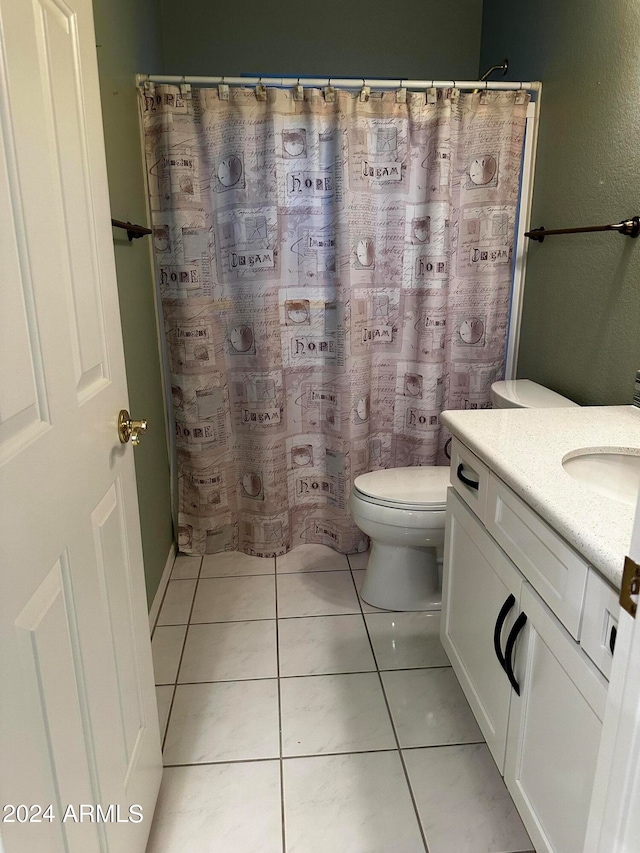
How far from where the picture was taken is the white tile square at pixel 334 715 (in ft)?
5.09

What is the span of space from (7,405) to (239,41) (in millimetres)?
2495

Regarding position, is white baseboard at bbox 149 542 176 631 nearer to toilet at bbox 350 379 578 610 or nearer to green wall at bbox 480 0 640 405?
toilet at bbox 350 379 578 610

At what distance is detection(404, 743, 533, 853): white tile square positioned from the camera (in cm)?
129

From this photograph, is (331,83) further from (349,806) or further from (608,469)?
(349,806)

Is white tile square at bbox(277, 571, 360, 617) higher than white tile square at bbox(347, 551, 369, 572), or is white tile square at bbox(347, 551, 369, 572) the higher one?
white tile square at bbox(277, 571, 360, 617)

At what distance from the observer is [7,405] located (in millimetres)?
666

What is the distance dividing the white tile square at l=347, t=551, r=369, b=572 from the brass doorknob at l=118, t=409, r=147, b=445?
1457 millimetres

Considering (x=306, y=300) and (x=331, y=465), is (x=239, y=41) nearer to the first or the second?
(x=306, y=300)

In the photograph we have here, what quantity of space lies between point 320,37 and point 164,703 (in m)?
2.69

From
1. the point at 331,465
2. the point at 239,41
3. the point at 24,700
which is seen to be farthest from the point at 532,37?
the point at 24,700

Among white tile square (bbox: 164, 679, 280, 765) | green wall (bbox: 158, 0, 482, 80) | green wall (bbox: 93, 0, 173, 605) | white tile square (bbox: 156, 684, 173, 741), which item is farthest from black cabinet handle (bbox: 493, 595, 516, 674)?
green wall (bbox: 158, 0, 482, 80)

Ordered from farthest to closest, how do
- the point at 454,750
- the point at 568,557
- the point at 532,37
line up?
the point at 532,37
the point at 454,750
the point at 568,557

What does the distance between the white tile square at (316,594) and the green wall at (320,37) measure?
219 cm

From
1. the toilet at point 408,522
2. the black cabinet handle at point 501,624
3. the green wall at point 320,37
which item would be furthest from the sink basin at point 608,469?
the green wall at point 320,37
